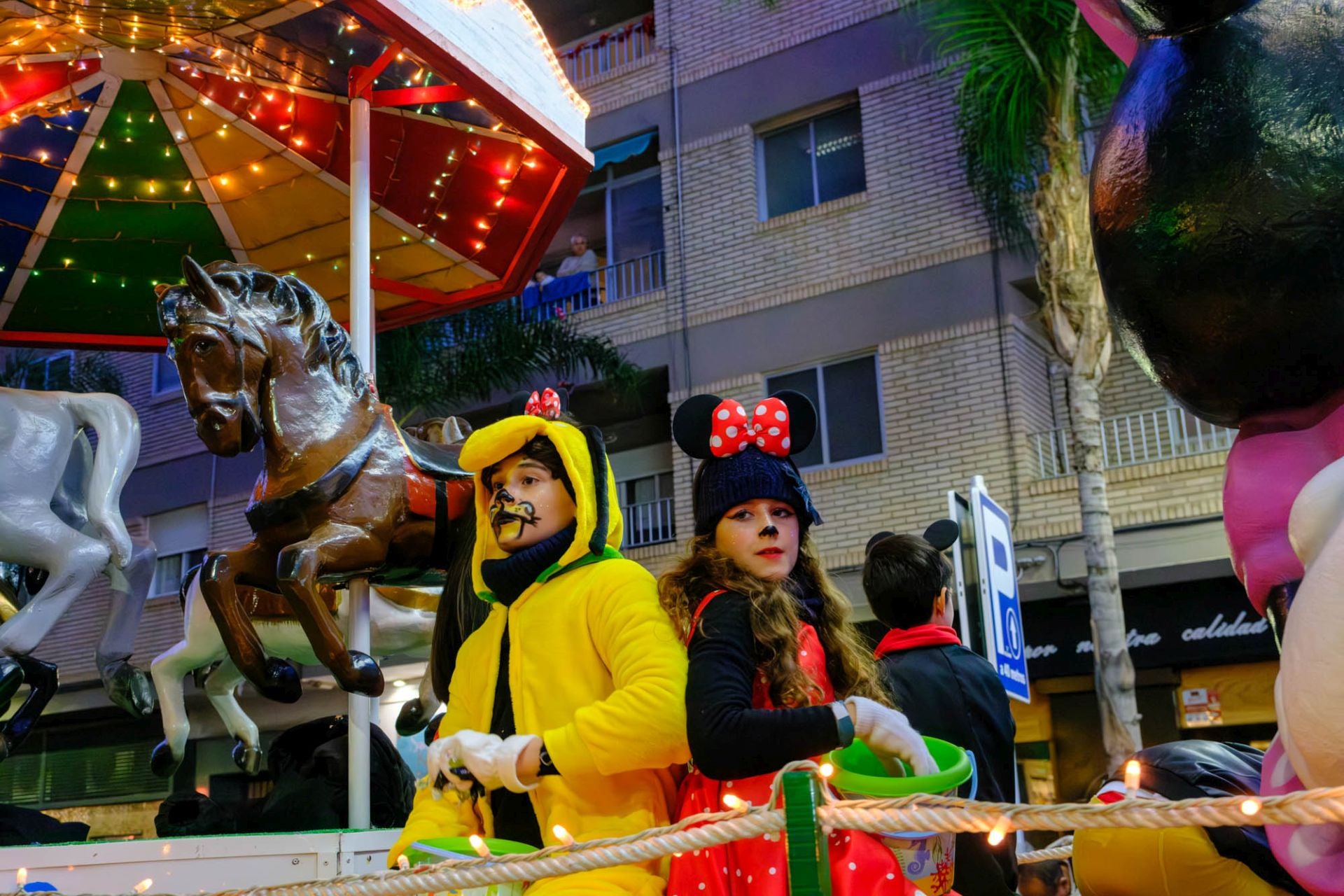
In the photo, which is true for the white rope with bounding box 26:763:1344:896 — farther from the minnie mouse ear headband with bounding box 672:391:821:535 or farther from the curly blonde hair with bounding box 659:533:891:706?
the minnie mouse ear headband with bounding box 672:391:821:535

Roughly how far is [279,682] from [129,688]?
1.58m

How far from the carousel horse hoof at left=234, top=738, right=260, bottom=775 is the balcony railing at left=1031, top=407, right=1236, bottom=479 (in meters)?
8.20

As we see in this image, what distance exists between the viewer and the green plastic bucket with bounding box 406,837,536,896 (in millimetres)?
2369

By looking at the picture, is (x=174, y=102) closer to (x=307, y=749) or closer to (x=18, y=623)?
(x=18, y=623)

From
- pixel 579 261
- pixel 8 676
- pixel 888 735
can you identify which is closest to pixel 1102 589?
pixel 8 676

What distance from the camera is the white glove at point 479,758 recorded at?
2.45m

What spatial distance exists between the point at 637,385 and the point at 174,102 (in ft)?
28.2

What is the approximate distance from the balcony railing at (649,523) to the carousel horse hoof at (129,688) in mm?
9239

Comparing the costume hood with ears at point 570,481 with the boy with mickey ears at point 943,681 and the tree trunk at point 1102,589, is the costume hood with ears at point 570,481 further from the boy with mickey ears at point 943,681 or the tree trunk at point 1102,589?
the tree trunk at point 1102,589

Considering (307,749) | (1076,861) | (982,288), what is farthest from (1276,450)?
(982,288)

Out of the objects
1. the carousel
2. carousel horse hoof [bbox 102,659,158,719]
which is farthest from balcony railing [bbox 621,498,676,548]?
carousel horse hoof [bbox 102,659,158,719]

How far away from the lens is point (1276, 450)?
1.94 metres

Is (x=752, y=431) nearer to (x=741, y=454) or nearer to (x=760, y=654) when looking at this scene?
(x=741, y=454)

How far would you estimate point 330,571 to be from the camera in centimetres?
453
